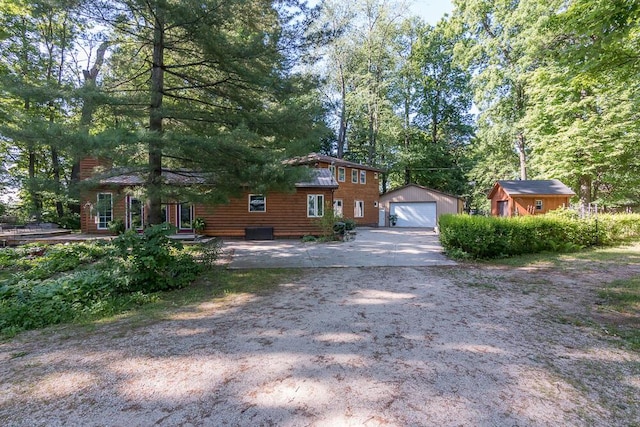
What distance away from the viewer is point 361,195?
24.0 m

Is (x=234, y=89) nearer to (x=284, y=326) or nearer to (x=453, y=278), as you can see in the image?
(x=284, y=326)

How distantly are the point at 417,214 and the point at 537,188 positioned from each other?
8173 mm

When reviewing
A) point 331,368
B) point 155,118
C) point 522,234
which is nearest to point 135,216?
point 155,118

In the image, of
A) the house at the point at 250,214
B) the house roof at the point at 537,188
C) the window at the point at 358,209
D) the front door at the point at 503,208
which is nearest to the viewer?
the house at the point at 250,214

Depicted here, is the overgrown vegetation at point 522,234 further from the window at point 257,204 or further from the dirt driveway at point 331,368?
the window at point 257,204

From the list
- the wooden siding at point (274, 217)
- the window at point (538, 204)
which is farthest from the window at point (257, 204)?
the window at point (538, 204)

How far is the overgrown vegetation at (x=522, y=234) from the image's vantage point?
9133 mm

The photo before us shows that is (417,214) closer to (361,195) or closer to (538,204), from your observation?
(361,195)

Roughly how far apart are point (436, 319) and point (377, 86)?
86.6 feet

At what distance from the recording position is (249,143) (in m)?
6.93

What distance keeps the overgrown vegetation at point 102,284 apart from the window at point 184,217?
24.2 feet

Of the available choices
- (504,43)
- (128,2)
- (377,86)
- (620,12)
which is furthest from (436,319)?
(377,86)

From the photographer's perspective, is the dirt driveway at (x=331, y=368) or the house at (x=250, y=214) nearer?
the dirt driveway at (x=331, y=368)

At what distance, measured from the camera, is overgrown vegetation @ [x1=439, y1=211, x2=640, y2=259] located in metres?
9.13
